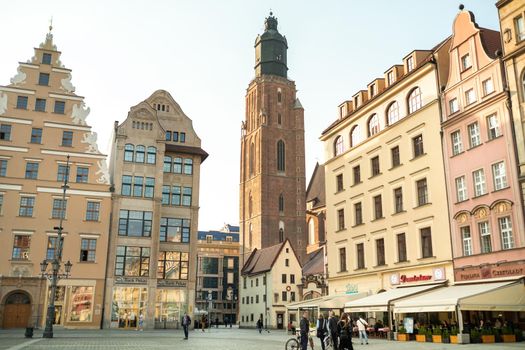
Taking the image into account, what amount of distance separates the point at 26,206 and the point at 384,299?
102 ft

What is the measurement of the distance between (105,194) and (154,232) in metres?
5.61

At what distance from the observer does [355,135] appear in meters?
41.8

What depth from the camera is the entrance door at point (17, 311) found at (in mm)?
41781

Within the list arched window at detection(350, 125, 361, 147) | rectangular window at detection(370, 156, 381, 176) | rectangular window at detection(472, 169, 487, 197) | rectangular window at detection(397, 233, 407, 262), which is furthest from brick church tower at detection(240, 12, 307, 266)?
rectangular window at detection(472, 169, 487, 197)

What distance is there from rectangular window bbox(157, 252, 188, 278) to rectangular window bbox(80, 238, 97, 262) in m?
6.30

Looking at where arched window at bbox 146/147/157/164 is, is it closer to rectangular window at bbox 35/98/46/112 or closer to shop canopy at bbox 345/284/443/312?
rectangular window at bbox 35/98/46/112

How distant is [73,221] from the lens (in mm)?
45438

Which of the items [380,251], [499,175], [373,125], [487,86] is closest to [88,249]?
[380,251]

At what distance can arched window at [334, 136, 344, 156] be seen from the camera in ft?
143

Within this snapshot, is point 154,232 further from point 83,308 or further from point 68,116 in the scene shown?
point 68,116

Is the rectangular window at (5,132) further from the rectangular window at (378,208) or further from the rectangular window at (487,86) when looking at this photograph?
the rectangular window at (487,86)

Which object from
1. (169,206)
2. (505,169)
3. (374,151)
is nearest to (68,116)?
(169,206)

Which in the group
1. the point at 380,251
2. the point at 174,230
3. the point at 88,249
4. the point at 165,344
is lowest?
the point at 165,344

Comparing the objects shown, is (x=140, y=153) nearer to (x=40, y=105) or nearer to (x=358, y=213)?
(x=40, y=105)
